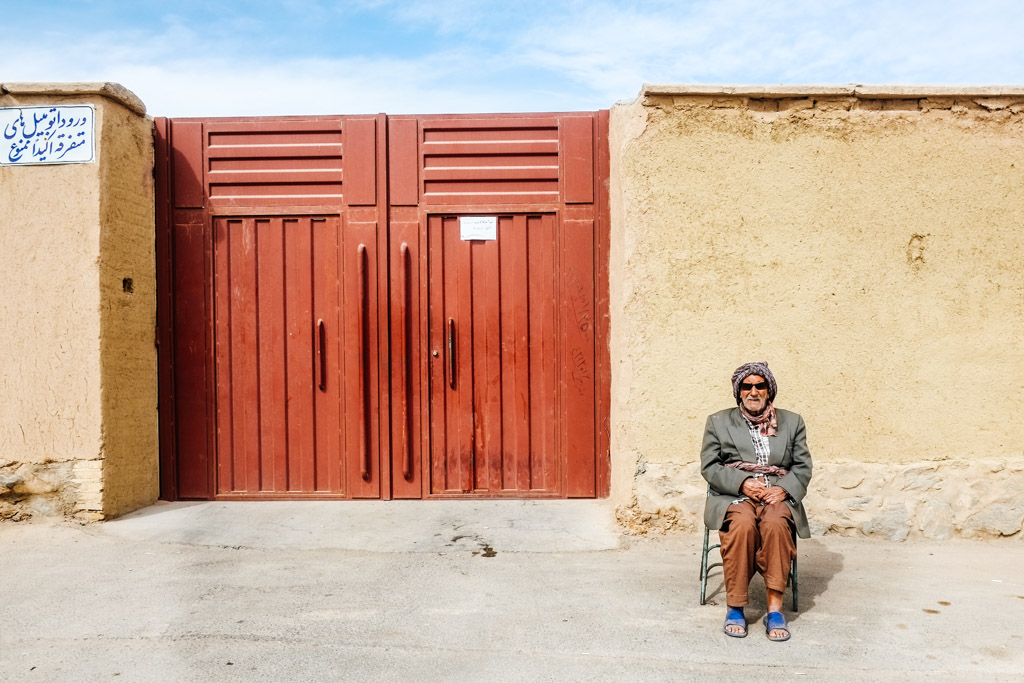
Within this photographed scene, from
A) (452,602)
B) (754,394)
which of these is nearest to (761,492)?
(754,394)

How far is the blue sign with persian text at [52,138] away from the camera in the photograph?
4781 mm

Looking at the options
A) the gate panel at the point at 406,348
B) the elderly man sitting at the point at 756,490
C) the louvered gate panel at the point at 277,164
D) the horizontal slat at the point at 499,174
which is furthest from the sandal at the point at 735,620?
the louvered gate panel at the point at 277,164

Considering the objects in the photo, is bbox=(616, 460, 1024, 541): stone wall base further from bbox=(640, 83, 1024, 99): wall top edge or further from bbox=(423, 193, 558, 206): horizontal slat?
bbox=(640, 83, 1024, 99): wall top edge

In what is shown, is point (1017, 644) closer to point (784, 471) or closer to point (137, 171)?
point (784, 471)

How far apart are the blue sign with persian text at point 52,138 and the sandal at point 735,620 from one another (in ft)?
15.3

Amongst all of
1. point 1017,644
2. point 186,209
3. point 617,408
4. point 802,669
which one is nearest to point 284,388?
point 186,209

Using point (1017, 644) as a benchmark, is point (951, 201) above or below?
above

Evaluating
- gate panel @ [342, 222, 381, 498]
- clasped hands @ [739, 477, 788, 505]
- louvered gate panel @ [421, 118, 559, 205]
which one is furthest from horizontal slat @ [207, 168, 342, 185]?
clasped hands @ [739, 477, 788, 505]

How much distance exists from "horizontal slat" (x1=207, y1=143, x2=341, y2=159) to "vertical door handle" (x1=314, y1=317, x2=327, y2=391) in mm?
1185

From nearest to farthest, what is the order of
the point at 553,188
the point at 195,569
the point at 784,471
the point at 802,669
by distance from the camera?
the point at 802,669 → the point at 784,471 → the point at 195,569 → the point at 553,188

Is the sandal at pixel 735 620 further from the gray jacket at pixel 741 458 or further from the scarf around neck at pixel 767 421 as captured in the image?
the scarf around neck at pixel 767 421

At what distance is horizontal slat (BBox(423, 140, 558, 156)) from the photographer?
5.20 metres

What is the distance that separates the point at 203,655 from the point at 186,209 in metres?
3.33

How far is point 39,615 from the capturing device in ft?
11.6
